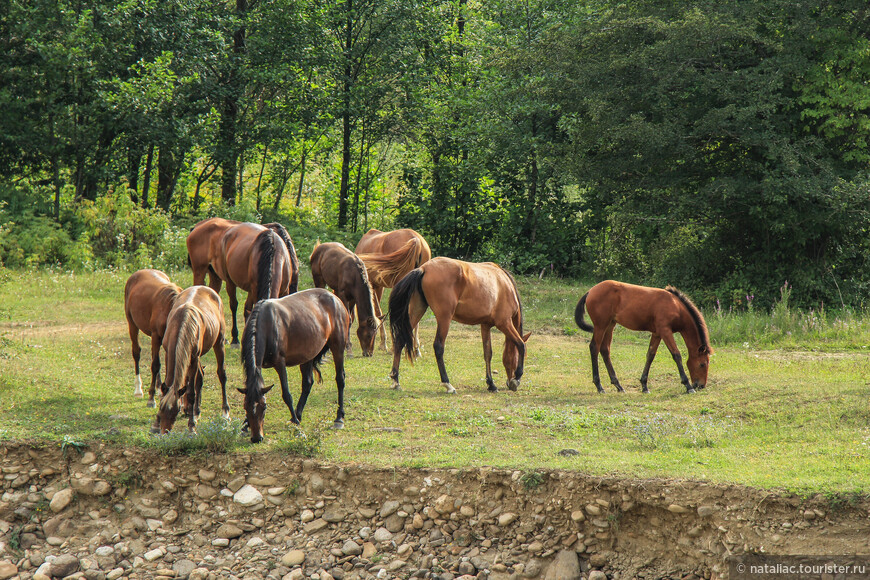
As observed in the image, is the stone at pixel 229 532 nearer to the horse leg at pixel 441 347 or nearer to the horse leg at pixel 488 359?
the horse leg at pixel 441 347

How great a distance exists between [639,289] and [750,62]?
27.6 feet

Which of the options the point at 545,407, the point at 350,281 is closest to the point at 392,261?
the point at 350,281

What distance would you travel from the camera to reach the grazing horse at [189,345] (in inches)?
296

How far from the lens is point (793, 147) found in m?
15.2

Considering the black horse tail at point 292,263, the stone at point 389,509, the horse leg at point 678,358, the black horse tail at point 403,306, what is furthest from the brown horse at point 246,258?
the horse leg at point 678,358

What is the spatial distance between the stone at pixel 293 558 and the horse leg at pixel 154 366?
3.21 metres

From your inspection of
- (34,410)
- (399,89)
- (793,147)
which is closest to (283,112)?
(399,89)

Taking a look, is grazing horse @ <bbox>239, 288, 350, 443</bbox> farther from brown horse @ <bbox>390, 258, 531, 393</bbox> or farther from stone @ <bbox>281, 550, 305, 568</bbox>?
brown horse @ <bbox>390, 258, 531, 393</bbox>

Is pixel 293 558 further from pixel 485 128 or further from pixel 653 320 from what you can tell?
pixel 485 128

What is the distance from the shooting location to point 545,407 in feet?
31.3

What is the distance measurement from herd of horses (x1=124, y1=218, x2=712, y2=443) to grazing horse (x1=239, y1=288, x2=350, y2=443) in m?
0.01

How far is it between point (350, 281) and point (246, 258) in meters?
1.64

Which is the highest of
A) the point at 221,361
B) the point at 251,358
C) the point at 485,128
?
the point at 485,128

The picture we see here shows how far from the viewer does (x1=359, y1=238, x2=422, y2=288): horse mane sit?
12.8m
